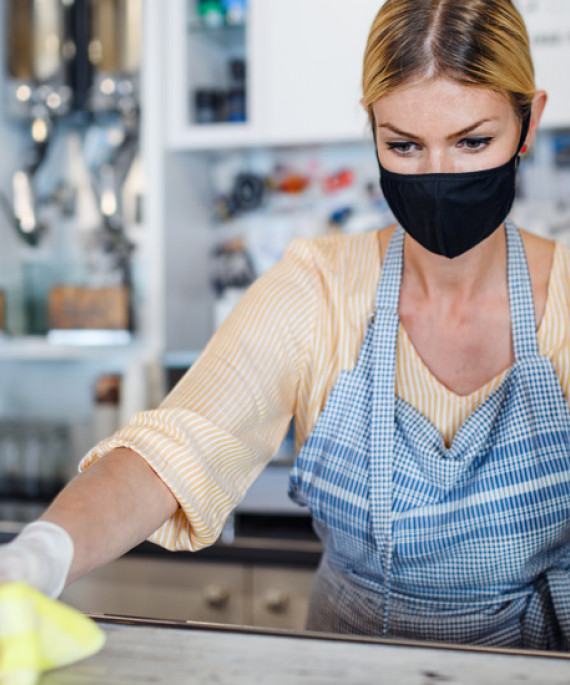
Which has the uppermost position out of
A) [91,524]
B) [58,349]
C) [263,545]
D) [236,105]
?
[236,105]

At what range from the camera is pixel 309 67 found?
2287mm

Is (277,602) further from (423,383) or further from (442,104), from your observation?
(442,104)

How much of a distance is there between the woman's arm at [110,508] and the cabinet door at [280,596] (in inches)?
48.1

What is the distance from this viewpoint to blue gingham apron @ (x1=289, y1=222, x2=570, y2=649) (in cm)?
104

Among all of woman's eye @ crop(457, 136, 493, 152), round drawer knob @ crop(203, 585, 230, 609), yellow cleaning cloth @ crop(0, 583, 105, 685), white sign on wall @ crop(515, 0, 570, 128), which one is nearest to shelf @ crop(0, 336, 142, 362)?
round drawer knob @ crop(203, 585, 230, 609)

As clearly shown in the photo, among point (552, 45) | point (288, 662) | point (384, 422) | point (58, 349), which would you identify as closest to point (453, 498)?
point (384, 422)

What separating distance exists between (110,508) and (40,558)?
14 cm

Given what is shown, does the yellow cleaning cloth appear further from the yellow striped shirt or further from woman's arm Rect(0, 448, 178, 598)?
the yellow striped shirt

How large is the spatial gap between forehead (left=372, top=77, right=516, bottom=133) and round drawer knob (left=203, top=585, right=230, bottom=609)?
4.55 feet

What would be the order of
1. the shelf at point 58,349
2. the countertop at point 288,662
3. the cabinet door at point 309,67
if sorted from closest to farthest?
the countertop at point 288,662 → the cabinet door at point 309,67 → the shelf at point 58,349

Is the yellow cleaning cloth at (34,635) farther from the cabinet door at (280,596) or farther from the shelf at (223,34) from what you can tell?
the shelf at (223,34)

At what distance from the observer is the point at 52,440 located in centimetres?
236

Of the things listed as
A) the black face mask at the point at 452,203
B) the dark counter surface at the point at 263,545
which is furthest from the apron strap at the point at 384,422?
the dark counter surface at the point at 263,545

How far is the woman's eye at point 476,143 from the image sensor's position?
39.6 inches
